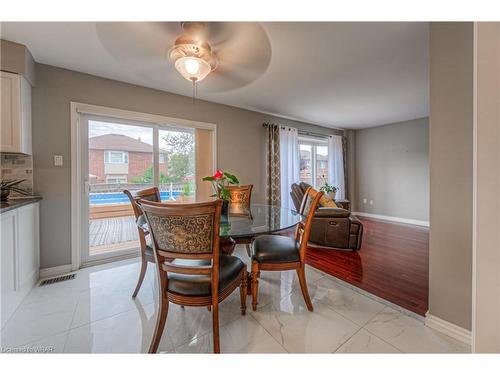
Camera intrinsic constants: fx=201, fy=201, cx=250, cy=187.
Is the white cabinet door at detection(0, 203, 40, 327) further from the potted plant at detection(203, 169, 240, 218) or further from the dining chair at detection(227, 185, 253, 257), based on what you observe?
the dining chair at detection(227, 185, 253, 257)

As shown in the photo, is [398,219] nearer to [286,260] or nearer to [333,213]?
[333,213]

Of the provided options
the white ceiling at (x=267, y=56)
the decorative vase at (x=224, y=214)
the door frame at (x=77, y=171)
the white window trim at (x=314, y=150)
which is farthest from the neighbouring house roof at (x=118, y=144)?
the white window trim at (x=314, y=150)

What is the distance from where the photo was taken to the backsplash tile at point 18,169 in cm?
205

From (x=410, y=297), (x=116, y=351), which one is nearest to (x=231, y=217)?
(x=116, y=351)

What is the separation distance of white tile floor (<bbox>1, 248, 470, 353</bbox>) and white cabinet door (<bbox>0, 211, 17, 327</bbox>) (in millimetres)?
101

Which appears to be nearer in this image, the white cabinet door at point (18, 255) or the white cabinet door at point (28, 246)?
the white cabinet door at point (18, 255)

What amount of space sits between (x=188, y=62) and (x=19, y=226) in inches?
79.4

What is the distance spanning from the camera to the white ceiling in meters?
1.65

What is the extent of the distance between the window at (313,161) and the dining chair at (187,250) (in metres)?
4.13

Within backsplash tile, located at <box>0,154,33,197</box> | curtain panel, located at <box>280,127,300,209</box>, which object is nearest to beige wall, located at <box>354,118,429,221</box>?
curtain panel, located at <box>280,127,300,209</box>

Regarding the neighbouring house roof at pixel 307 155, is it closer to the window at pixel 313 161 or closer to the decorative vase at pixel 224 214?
the window at pixel 313 161

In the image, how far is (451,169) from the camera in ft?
4.30

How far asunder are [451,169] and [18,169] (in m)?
3.82

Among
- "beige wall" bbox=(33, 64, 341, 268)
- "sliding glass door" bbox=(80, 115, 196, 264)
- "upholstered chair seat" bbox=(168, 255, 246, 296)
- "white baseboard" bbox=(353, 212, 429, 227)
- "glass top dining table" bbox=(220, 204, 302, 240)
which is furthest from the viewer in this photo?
"white baseboard" bbox=(353, 212, 429, 227)
